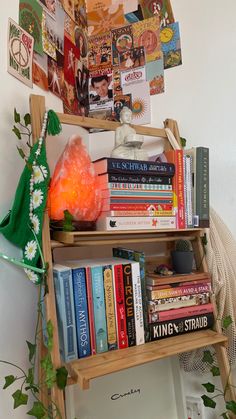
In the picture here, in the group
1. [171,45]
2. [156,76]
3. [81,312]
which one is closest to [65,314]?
[81,312]

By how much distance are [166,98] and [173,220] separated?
1.93 feet

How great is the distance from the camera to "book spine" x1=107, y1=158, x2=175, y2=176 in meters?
0.88

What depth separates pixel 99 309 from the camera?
2.74 ft

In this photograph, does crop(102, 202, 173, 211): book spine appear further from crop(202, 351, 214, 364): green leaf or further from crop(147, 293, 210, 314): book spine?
crop(202, 351, 214, 364): green leaf

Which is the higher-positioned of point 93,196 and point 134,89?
point 134,89

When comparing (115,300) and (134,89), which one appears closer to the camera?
(115,300)

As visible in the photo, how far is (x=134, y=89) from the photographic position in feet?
4.28

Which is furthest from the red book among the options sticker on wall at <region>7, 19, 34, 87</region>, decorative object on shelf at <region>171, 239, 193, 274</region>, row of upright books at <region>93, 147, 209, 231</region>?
sticker on wall at <region>7, 19, 34, 87</region>

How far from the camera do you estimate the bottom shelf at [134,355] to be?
2.37 feet

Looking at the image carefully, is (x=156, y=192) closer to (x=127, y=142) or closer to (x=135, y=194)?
(x=135, y=194)

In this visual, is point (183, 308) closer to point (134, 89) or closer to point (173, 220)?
point (173, 220)

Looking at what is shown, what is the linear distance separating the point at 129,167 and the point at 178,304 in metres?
0.46

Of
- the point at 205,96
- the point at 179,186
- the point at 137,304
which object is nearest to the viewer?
the point at 137,304

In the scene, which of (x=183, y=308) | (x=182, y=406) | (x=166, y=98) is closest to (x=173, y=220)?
(x=183, y=308)
